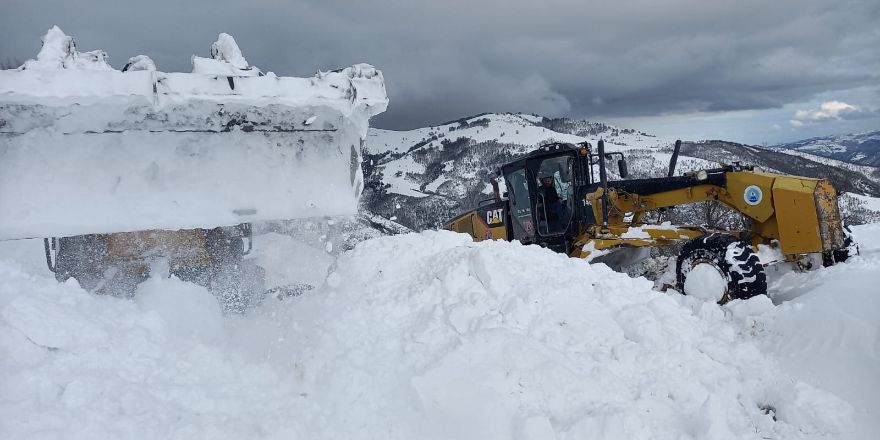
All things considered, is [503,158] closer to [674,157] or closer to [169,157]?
[674,157]

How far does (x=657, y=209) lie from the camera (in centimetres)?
755

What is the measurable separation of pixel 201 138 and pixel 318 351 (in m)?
→ 1.90

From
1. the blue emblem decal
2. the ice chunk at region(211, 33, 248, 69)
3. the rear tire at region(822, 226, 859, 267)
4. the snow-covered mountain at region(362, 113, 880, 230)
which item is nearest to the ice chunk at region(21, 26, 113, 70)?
the ice chunk at region(211, 33, 248, 69)

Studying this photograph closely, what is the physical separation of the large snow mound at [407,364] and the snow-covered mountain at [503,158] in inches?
1566

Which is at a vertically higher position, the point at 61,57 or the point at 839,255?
the point at 61,57

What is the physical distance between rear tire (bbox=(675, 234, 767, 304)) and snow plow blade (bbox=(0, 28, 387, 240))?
3.79 m

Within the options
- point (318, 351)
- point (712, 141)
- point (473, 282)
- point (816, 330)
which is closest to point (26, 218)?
point (318, 351)

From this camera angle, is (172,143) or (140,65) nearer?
(140,65)

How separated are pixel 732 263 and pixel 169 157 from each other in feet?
17.6

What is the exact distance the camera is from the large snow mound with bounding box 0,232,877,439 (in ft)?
10.2

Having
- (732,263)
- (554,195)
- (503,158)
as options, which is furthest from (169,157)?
(503,158)

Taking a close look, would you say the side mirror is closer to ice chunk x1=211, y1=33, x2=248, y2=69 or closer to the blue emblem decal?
the blue emblem decal

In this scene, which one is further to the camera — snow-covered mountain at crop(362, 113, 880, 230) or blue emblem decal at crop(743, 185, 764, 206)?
snow-covered mountain at crop(362, 113, 880, 230)

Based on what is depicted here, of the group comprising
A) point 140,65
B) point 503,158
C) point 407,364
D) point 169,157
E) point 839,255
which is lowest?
point 407,364
